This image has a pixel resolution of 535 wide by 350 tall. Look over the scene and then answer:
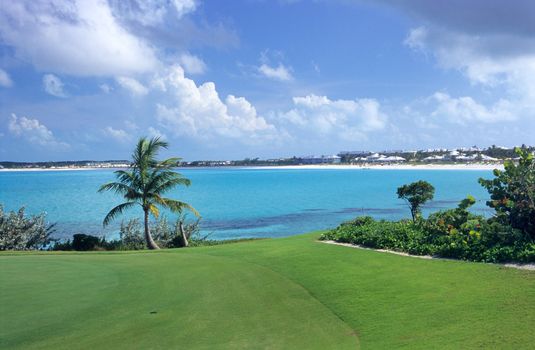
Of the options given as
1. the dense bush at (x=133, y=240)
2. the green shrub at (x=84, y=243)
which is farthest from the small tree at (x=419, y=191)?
the green shrub at (x=84, y=243)

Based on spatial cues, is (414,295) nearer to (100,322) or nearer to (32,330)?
(100,322)

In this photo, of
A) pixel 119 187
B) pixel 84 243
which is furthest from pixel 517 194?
Result: pixel 119 187

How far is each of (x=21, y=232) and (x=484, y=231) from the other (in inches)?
890

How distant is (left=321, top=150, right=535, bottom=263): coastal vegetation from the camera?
37.3 feet

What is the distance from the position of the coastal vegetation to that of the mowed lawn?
35.9 inches

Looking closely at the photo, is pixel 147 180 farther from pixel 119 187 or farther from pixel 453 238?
pixel 453 238

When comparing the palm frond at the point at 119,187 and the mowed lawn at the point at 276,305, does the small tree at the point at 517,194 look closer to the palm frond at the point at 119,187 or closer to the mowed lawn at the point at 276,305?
the mowed lawn at the point at 276,305

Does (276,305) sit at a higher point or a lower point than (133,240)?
higher

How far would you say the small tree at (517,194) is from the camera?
40.2 feet

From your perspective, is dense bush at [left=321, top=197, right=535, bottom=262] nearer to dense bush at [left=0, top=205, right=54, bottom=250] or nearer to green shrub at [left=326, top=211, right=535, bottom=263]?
green shrub at [left=326, top=211, right=535, bottom=263]

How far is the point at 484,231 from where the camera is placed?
40.5 ft

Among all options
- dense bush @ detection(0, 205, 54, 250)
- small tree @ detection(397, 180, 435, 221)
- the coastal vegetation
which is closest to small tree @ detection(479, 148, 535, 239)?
the coastal vegetation

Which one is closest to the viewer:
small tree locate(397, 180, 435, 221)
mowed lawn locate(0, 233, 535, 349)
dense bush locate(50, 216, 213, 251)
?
mowed lawn locate(0, 233, 535, 349)

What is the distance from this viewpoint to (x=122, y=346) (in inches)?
273
